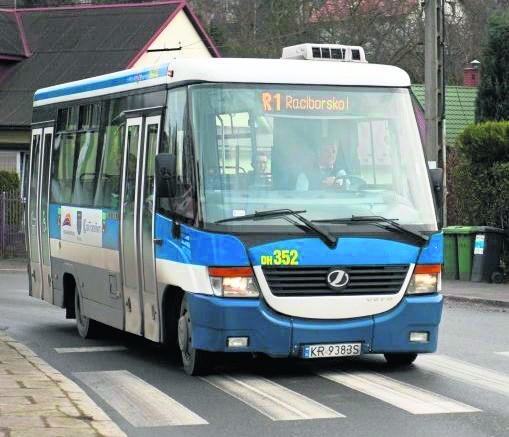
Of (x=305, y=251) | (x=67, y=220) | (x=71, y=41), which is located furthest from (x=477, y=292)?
(x=71, y=41)

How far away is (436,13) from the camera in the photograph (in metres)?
25.4

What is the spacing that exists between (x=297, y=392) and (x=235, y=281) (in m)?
1.04

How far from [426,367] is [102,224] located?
375 cm

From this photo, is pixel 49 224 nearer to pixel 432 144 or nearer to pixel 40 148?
pixel 40 148

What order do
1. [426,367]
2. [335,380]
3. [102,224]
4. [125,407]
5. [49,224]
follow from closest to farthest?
[125,407]
[335,380]
[426,367]
[102,224]
[49,224]

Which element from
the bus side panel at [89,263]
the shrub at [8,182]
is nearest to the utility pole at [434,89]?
the bus side panel at [89,263]

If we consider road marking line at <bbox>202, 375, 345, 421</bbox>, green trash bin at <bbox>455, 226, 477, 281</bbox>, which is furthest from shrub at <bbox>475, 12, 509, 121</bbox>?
road marking line at <bbox>202, 375, 345, 421</bbox>

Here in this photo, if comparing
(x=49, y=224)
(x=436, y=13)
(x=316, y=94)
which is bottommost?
(x=49, y=224)

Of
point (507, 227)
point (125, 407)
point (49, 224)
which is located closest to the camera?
point (125, 407)

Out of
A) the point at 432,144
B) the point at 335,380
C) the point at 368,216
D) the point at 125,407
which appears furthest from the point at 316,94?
the point at 432,144

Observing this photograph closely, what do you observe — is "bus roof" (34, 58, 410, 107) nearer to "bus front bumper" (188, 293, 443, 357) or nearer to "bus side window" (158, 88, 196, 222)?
"bus side window" (158, 88, 196, 222)

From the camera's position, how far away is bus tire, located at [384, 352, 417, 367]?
1165cm

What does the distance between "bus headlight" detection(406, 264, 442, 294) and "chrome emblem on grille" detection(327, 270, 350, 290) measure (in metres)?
0.62

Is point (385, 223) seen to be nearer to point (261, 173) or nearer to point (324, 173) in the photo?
point (324, 173)
